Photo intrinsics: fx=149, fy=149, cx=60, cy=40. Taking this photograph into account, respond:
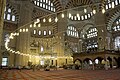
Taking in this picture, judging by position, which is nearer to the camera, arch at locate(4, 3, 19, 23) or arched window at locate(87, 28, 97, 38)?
arch at locate(4, 3, 19, 23)

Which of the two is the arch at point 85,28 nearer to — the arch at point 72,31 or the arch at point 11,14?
the arch at point 72,31

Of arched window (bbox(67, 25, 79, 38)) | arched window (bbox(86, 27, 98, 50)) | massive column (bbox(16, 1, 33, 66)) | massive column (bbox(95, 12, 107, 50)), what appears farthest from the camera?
arched window (bbox(86, 27, 98, 50))

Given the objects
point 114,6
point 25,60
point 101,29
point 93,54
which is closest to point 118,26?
point 114,6

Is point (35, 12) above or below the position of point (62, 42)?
above

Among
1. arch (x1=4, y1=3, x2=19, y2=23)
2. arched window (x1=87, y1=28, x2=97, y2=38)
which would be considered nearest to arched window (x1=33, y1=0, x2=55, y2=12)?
arch (x1=4, y1=3, x2=19, y2=23)

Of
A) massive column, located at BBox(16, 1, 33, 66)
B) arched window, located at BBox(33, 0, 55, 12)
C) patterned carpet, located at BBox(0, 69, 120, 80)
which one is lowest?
patterned carpet, located at BBox(0, 69, 120, 80)

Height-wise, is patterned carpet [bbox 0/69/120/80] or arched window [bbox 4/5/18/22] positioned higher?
arched window [bbox 4/5/18/22]

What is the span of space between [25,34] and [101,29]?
10933 millimetres

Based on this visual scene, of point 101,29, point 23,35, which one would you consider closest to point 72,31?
point 101,29

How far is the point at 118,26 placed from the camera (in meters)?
24.8

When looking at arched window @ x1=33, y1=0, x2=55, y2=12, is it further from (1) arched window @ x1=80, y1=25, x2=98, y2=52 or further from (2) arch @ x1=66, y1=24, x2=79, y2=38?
(1) arched window @ x1=80, y1=25, x2=98, y2=52

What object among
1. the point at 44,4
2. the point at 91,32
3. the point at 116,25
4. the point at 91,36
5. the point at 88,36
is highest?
the point at 44,4

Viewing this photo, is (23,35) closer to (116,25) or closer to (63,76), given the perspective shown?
(116,25)

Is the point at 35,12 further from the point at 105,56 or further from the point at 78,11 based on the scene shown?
the point at 105,56
